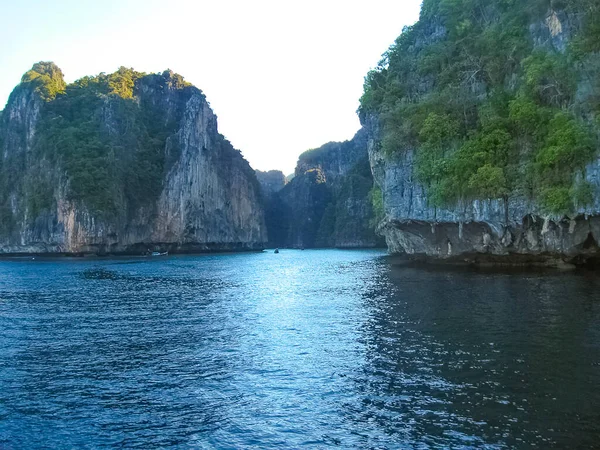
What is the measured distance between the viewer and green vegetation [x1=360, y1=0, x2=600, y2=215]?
→ 36.0 meters

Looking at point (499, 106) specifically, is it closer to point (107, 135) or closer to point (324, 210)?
point (107, 135)

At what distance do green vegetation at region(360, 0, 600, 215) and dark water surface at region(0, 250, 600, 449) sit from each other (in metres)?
13.3

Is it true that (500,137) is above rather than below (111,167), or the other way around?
below

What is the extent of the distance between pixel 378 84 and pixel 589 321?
5019 centimetres

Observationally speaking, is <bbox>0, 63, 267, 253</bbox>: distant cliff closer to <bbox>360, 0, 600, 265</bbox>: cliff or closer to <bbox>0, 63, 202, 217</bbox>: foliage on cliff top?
<bbox>0, 63, 202, 217</bbox>: foliage on cliff top

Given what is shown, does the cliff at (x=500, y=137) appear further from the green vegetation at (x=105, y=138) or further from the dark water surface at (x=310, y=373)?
the green vegetation at (x=105, y=138)

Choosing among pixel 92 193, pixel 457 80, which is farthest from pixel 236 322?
pixel 92 193

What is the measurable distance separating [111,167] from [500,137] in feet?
267

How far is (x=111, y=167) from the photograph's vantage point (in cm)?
9756

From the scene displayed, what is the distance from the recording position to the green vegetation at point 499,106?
118ft

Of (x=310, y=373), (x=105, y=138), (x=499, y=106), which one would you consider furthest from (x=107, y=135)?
(x=310, y=373)

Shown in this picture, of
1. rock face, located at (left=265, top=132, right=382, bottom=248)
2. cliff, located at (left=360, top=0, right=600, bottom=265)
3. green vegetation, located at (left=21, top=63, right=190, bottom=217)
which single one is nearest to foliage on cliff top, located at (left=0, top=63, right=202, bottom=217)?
green vegetation, located at (left=21, top=63, right=190, bottom=217)

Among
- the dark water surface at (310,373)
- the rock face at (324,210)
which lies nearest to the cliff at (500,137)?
the dark water surface at (310,373)

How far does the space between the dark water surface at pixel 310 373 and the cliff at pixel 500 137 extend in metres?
12.5
